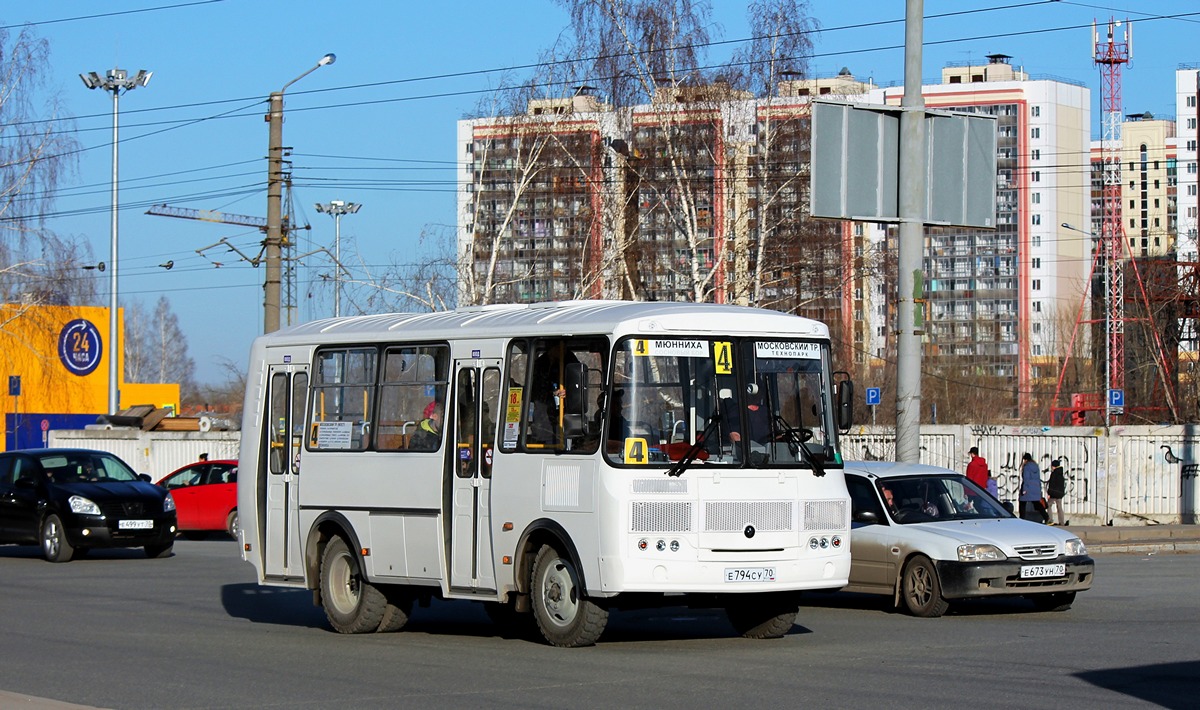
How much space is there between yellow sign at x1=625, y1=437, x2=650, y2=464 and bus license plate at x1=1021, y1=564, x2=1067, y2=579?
4766 mm

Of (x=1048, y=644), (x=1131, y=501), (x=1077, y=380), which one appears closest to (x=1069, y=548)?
(x=1048, y=644)

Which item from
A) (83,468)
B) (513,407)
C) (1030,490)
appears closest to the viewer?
(513,407)

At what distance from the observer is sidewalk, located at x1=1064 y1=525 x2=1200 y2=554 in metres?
27.2

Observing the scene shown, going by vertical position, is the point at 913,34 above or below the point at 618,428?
above

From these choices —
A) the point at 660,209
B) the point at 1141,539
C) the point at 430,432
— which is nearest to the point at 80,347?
the point at 660,209

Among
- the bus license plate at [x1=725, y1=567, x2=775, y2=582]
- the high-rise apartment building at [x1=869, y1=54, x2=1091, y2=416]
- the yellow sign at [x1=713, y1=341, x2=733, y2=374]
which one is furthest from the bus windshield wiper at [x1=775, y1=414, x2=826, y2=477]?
the high-rise apartment building at [x1=869, y1=54, x2=1091, y2=416]

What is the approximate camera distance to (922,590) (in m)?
15.6

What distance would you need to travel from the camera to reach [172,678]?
11406 mm

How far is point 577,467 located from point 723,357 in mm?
1461

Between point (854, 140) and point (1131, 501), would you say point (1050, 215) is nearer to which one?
point (1131, 501)

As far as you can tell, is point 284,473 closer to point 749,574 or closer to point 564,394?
point 564,394

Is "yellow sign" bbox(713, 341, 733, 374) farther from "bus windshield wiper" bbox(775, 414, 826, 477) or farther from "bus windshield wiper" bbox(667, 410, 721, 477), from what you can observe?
"bus windshield wiper" bbox(775, 414, 826, 477)

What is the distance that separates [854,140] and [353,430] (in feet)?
32.2

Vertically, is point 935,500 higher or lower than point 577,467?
lower
